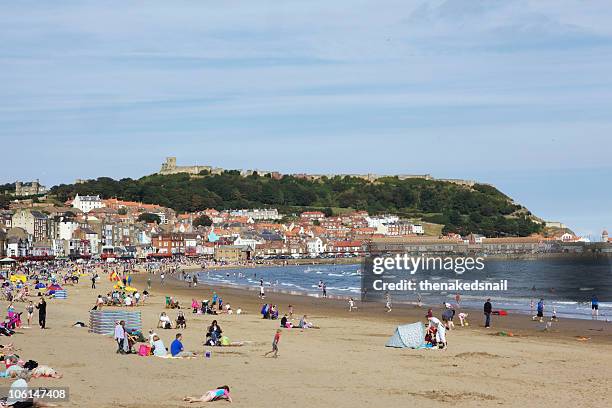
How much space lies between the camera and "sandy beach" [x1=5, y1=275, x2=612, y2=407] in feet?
48.2

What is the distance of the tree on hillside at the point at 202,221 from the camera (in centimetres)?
16575

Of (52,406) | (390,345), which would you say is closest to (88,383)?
(52,406)

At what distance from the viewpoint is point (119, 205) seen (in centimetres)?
17225

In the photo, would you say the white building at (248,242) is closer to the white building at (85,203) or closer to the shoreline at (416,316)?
the white building at (85,203)

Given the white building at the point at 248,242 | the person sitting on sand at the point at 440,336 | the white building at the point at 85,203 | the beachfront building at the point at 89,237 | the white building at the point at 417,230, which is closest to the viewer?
the person sitting on sand at the point at 440,336

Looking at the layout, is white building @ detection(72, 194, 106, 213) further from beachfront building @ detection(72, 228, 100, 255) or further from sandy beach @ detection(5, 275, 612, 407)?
sandy beach @ detection(5, 275, 612, 407)

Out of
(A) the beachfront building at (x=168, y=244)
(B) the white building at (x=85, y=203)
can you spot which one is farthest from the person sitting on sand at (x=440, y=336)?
(B) the white building at (x=85, y=203)

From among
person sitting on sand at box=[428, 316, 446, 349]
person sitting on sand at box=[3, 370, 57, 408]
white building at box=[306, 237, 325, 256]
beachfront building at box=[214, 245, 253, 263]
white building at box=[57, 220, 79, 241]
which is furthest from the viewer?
white building at box=[306, 237, 325, 256]

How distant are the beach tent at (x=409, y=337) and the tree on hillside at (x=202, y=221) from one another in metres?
144

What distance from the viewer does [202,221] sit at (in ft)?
546

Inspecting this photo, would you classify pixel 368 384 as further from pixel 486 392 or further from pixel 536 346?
pixel 536 346

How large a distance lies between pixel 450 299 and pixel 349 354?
24.5 metres

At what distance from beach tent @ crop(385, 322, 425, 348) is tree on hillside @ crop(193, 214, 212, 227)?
473ft

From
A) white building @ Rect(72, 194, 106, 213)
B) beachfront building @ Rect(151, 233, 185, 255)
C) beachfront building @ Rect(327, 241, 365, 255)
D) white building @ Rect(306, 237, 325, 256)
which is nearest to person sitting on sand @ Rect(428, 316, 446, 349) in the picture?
beachfront building @ Rect(151, 233, 185, 255)
